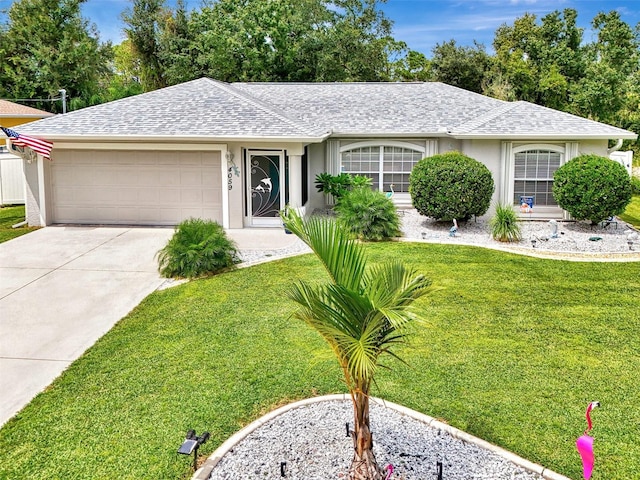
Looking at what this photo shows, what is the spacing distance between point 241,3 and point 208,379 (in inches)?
1600

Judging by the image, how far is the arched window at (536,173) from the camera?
1755cm

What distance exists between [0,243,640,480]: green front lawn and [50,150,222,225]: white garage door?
6.07 metres

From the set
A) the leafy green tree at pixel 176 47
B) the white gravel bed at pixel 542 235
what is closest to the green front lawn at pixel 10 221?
the white gravel bed at pixel 542 235

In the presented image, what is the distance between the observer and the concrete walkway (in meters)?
7.82

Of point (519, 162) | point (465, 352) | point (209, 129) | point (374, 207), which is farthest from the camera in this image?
point (519, 162)

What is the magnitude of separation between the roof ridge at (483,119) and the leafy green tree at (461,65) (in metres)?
24.7

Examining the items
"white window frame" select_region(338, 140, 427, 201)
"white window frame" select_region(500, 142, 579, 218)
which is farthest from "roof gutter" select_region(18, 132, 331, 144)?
"white window frame" select_region(500, 142, 579, 218)

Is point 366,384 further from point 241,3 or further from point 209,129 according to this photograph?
point 241,3

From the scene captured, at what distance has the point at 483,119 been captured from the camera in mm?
18375

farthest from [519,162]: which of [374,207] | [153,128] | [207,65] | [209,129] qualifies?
[207,65]

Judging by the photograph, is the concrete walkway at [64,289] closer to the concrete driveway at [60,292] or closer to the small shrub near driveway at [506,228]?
the concrete driveway at [60,292]

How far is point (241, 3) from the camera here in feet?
141

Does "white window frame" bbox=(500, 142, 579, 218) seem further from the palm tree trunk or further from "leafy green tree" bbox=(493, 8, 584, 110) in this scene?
"leafy green tree" bbox=(493, 8, 584, 110)

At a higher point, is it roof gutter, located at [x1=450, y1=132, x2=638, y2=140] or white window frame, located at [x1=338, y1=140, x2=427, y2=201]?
roof gutter, located at [x1=450, y1=132, x2=638, y2=140]
